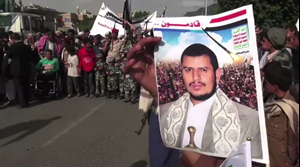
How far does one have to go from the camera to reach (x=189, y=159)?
210 centimetres

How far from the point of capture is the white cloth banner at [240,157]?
1.73 m

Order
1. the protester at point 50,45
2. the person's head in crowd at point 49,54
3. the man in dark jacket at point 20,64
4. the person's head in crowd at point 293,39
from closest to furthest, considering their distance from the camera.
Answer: the person's head in crowd at point 293,39 → the man in dark jacket at point 20,64 → the person's head in crowd at point 49,54 → the protester at point 50,45

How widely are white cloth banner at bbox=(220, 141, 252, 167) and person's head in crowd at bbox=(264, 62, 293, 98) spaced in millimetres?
445

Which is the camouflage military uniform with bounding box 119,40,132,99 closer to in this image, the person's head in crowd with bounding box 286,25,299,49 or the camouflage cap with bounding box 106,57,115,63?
the camouflage cap with bounding box 106,57,115,63

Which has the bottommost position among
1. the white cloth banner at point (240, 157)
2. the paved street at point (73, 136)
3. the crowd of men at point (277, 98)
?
the paved street at point (73, 136)

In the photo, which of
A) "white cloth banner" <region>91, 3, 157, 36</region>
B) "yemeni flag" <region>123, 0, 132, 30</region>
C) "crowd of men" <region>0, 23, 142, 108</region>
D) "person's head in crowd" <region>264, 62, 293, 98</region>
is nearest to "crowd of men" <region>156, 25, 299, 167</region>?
"person's head in crowd" <region>264, 62, 293, 98</region>

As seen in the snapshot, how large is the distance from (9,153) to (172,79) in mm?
4207

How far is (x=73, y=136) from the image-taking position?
628cm

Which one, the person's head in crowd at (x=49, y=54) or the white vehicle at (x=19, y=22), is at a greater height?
the white vehicle at (x=19, y=22)

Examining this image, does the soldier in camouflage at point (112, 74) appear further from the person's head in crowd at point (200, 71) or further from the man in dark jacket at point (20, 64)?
the person's head in crowd at point (200, 71)

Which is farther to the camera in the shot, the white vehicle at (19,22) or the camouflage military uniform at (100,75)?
the white vehicle at (19,22)

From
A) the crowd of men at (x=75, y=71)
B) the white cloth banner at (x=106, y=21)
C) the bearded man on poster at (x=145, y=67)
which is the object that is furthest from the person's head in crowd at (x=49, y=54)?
the bearded man on poster at (x=145, y=67)

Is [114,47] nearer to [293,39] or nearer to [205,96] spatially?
[205,96]

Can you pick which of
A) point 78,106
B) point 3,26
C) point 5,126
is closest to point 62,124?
point 5,126
